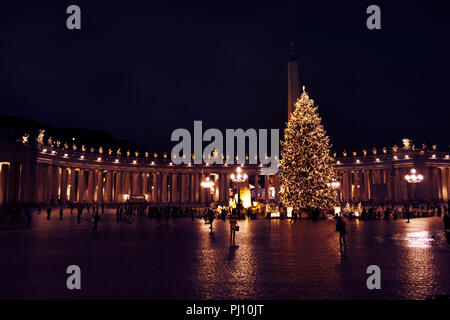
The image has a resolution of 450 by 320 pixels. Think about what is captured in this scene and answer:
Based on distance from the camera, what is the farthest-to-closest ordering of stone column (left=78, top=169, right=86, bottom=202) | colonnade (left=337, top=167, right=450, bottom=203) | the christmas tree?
stone column (left=78, top=169, right=86, bottom=202) < colonnade (left=337, top=167, right=450, bottom=203) < the christmas tree

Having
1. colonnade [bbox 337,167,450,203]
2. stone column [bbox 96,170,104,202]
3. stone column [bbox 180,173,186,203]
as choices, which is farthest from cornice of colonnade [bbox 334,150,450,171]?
stone column [bbox 96,170,104,202]

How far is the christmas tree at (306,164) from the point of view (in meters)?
35.7

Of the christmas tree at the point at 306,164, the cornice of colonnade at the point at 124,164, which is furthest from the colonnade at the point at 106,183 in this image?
the christmas tree at the point at 306,164

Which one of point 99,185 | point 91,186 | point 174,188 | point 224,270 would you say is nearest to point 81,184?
point 99,185

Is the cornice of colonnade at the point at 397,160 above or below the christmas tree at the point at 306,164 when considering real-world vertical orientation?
above

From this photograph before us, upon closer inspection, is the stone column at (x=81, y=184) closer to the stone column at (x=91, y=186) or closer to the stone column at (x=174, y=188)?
the stone column at (x=91, y=186)

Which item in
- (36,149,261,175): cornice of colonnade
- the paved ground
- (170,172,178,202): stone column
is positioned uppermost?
(36,149,261,175): cornice of colonnade

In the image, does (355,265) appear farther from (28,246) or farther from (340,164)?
(340,164)

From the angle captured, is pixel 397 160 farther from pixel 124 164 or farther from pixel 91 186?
pixel 91 186

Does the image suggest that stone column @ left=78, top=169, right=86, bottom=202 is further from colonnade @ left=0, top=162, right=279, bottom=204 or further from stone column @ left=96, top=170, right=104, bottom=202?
stone column @ left=96, top=170, right=104, bottom=202

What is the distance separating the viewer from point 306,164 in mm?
35781

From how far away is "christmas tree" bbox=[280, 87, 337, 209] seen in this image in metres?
35.7

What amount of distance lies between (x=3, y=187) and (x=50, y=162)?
11948mm
